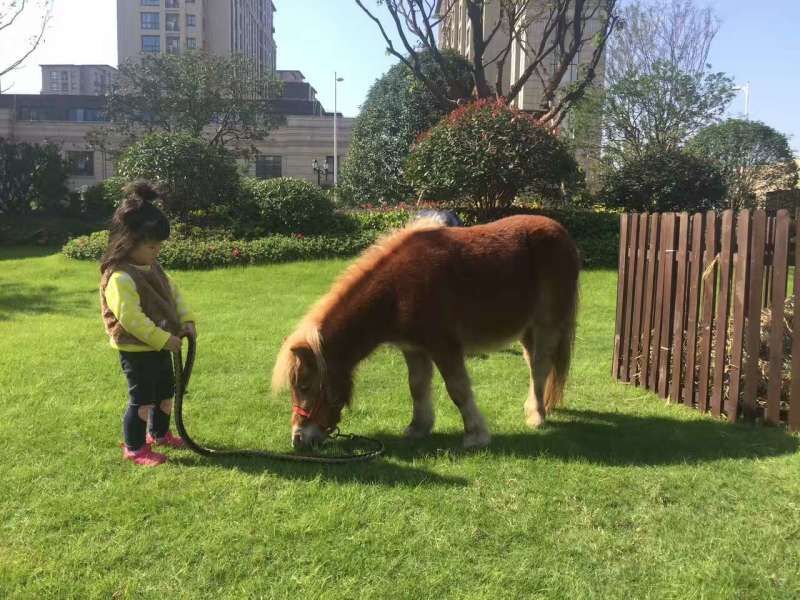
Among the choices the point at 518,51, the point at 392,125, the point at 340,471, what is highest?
the point at 518,51

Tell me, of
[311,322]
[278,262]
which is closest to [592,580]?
[311,322]

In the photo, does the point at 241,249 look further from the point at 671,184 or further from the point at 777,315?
the point at 671,184

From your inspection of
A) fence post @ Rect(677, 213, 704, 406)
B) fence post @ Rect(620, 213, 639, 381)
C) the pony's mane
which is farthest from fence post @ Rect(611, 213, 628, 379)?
the pony's mane

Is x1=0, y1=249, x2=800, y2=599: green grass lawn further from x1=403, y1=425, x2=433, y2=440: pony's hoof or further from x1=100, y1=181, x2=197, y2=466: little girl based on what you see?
x1=100, y1=181, x2=197, y2=466: little girl

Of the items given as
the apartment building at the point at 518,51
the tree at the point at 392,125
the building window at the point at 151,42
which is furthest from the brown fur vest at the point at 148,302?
the building window at the point at 151,42

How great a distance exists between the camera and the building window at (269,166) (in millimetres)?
62375

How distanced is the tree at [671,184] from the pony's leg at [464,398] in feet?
46.8

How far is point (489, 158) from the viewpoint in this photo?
13.9m

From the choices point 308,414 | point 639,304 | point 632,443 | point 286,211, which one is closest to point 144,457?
point 308,414

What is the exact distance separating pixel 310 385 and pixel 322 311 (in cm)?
54

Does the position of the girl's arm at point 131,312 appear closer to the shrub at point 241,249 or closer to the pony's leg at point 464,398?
the pony's leg at point 464,398

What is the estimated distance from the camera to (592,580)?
110 inches

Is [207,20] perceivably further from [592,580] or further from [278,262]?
[592,580]

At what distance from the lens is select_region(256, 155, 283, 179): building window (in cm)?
6238
